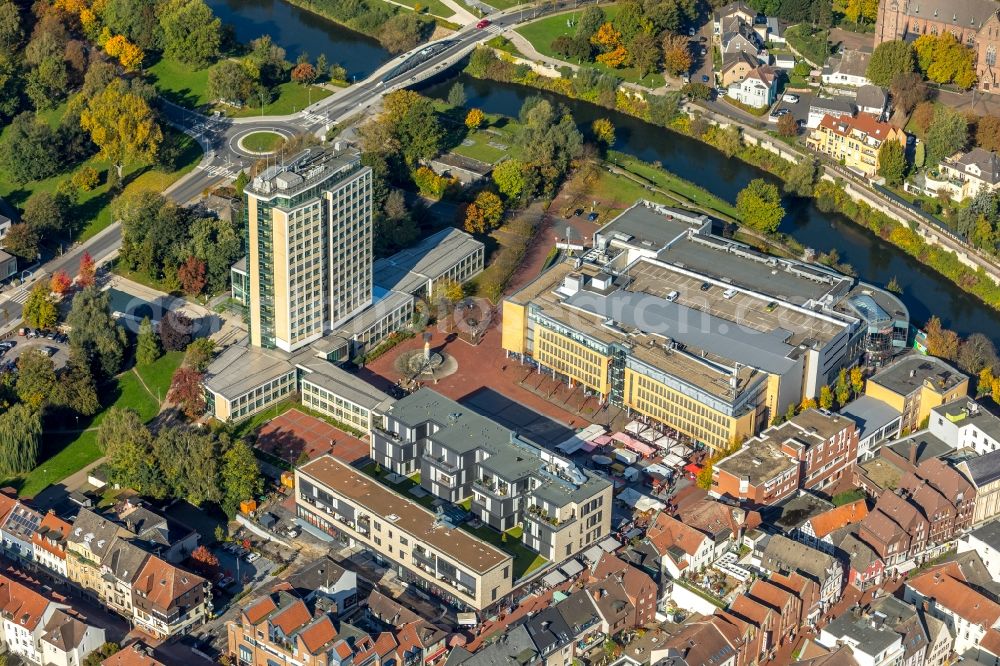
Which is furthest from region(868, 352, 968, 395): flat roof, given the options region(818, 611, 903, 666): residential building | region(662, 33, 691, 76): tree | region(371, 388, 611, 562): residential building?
region(662, 33, 691, 76): tree

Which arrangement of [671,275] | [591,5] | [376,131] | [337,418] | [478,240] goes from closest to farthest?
[337,418] < [671,275] < [478,240] < [376,131] < [591,5]

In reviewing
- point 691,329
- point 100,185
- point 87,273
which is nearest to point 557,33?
point 100,185

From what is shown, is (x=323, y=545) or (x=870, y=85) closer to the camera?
(x=323, y=545)

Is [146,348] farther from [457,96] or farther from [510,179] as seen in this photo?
[457,96]

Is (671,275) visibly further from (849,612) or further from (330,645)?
(330,645)

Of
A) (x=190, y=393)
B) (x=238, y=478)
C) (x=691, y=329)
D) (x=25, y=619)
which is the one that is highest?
(x=691, y=329)

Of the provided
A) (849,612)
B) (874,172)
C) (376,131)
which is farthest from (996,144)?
(849,612)

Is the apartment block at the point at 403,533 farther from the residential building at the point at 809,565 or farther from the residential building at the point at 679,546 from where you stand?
the residential building at the point at 809,565
